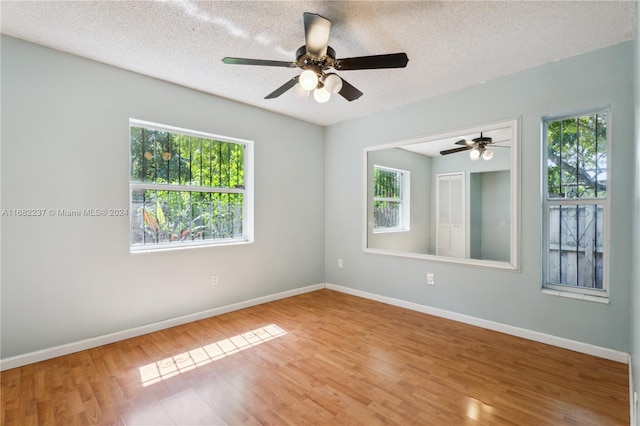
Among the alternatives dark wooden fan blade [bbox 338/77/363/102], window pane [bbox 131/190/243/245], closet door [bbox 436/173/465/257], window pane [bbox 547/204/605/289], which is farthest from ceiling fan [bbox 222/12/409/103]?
window pane [bbox 547/204/605/289]

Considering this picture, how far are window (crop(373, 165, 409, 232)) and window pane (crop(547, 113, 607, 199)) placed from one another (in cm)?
157

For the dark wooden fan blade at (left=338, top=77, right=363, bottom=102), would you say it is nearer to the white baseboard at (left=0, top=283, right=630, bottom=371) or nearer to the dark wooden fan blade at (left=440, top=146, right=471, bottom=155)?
the dark wooden fan blade at (left=440, top=146, right=471, bottom=155)

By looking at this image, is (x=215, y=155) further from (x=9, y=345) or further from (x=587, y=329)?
(x=587, y=329)

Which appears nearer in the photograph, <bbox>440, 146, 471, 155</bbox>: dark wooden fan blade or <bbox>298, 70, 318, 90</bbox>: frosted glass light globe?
<bbox>298, 70, 318, 90</bbox>: frosted glass light globe

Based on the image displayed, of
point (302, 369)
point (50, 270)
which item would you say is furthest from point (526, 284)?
point (50, 270)

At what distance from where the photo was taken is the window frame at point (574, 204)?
98.6 inches

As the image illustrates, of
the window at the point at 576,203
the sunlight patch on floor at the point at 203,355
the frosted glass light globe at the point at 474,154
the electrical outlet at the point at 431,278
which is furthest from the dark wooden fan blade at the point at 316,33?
the electrical outlet at the point at 431,278

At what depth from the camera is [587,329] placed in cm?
256

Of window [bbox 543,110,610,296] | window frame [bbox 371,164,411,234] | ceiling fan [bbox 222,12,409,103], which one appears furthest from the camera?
window frame [bbox 371,164,411,234]

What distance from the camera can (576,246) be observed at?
2.72 meters

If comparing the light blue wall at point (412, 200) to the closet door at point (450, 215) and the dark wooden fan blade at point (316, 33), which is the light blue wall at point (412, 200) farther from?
the dark wooden fan blade at point (316, 33)

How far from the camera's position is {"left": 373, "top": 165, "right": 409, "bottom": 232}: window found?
4035mm

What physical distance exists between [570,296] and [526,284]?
33 cm

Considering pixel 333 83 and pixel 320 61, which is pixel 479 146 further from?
pixel 320 61
